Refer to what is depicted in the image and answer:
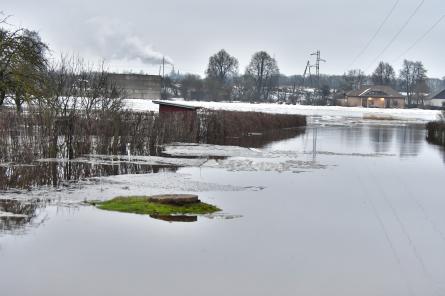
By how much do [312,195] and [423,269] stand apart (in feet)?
23.2

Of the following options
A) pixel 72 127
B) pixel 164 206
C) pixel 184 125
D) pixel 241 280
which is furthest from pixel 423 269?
pixel 184 125

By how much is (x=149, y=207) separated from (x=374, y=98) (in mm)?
138045

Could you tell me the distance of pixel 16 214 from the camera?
1289 centimetres

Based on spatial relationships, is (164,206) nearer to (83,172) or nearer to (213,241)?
(213,241)

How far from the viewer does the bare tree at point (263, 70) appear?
150 meters

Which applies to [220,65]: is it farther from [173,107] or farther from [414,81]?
[173,107]

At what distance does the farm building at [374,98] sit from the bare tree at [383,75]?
22.6 meters

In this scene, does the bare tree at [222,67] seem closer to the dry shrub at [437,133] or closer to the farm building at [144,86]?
the farm building at [144,86]

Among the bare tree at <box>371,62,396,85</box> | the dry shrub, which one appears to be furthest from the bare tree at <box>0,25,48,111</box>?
the bare tree at <box>371,62,396,85</box>

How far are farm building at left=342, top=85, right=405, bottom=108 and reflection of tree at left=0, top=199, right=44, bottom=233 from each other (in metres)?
134

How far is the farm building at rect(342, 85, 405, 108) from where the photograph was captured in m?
146

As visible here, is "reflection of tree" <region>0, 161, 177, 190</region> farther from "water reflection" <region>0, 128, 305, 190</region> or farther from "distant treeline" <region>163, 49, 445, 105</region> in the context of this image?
"distant treeline" <region>163, 49, 445, 105</region>

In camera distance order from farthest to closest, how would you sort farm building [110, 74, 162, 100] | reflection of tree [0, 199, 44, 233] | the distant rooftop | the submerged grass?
the distant rooftop < farm building [110, 74, 162, 100] < the submerged grass < reflection of tree [0, 199, 44, 233]

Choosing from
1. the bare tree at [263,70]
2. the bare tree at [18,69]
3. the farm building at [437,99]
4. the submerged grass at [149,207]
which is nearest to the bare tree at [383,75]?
the farm building at [437,99]
